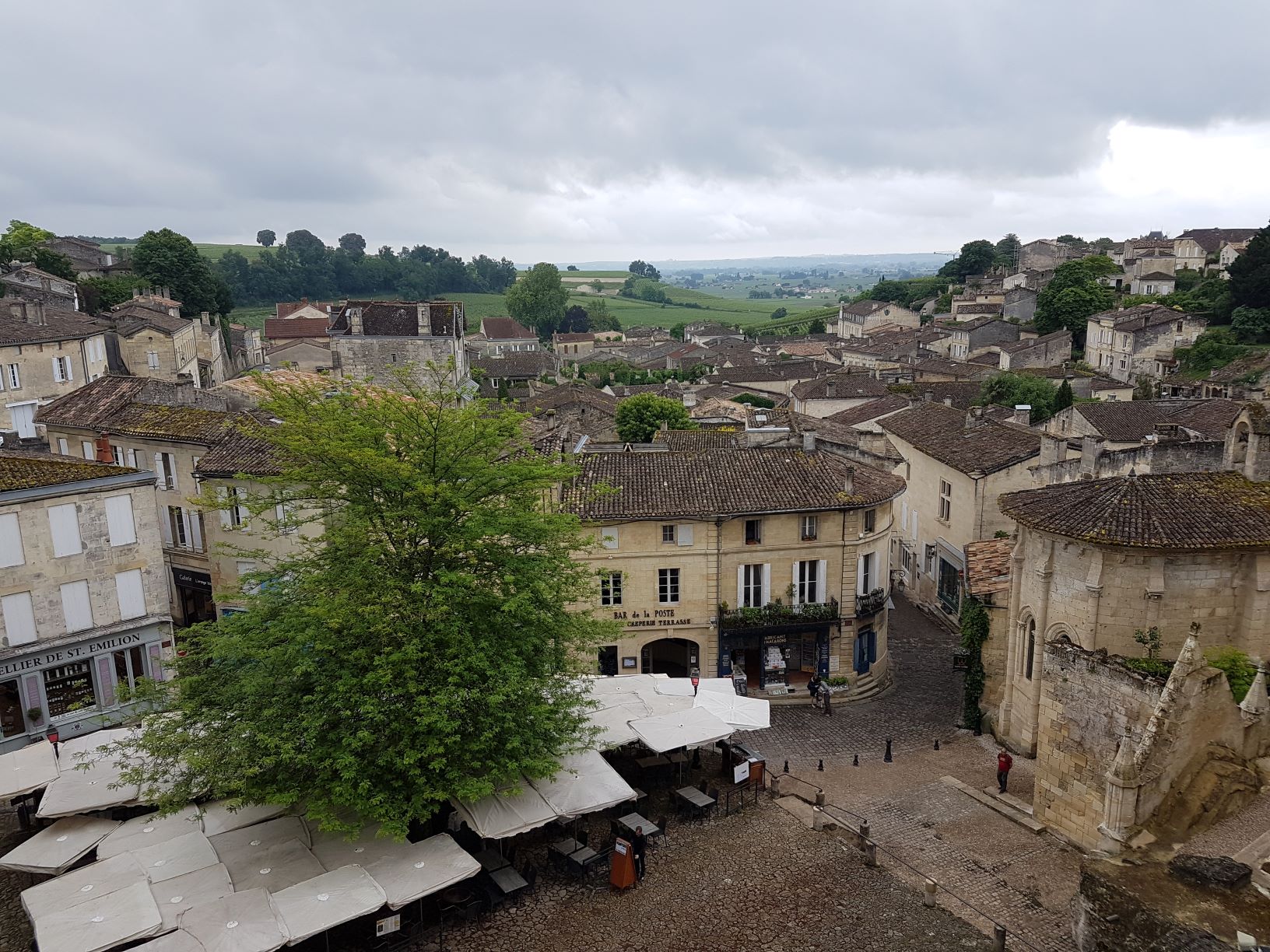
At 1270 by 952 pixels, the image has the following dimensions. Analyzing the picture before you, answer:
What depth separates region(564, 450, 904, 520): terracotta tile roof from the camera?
31656mm

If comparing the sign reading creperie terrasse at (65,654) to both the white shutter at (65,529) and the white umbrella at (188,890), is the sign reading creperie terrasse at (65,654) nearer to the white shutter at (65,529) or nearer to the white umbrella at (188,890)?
the white shutter at (65,529)

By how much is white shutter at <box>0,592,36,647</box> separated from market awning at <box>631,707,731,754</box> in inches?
692

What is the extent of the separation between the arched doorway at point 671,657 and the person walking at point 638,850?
44.3 feet

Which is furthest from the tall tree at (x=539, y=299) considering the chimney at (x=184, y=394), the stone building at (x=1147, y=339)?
the chimney at (x=184, y=394)

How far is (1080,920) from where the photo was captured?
16031 millimetres

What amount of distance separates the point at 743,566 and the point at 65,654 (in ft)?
70.2

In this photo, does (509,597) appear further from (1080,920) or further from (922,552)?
(922,552)

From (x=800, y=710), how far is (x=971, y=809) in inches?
366

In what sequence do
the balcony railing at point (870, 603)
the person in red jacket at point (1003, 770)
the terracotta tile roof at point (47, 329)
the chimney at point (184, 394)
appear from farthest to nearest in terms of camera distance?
1. the terracotta tile roof at point (47, 329)
2. the chimney at point (184, 394)
3. the balcony railing at point (870, 603)
4. the person in red jacket at point (1003, 770)

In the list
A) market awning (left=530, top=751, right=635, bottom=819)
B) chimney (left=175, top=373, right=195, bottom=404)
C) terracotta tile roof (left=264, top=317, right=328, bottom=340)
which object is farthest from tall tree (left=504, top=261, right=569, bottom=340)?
market awning (left=530, top=751, right=635, bottom=819)

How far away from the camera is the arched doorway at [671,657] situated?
33.4 metres

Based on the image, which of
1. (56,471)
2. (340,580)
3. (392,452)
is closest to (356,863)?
(340,580)

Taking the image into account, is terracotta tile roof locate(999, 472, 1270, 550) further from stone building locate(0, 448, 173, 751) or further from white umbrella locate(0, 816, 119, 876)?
stone building locate(0, 448, 173, 751)

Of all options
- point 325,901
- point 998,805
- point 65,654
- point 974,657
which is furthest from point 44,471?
point 974,657
